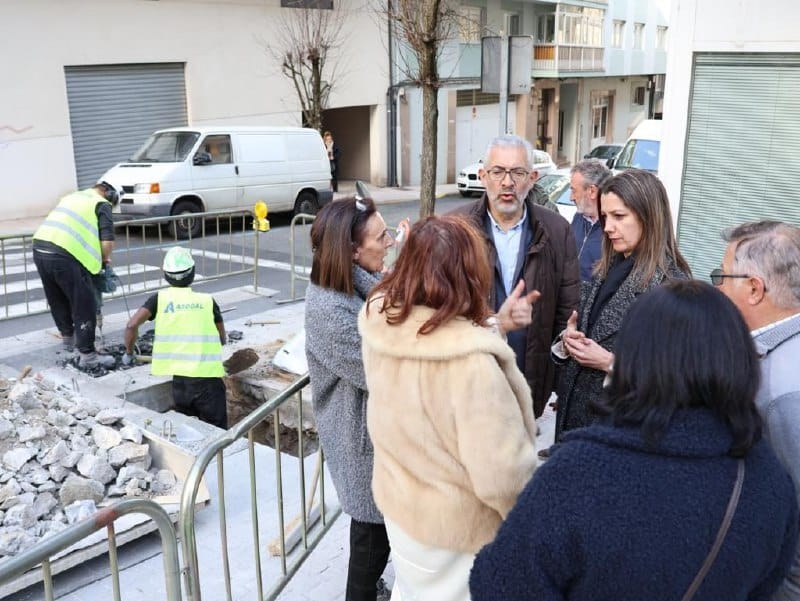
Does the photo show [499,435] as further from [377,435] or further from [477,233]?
[477,233]

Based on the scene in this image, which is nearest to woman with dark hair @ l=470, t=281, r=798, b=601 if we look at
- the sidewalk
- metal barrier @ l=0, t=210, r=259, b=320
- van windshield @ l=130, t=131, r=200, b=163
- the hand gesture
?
the hand gesture

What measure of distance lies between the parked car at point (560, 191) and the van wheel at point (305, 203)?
4.97 m

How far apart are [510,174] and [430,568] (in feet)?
6.32

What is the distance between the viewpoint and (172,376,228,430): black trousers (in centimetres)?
562

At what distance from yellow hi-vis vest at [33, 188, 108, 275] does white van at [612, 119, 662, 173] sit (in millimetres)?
9984

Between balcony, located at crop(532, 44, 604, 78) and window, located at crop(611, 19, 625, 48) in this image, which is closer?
balcony, located at crop(532, 44, 604, 78)

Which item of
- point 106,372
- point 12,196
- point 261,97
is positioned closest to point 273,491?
point 106,372

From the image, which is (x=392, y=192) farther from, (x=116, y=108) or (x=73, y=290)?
(x=73, y=290)

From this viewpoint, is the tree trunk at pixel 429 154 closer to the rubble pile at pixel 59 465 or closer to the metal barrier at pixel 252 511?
the rubble pile at pixel 59 465

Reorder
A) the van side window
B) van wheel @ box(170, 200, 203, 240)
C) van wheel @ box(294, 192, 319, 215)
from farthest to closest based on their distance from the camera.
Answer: van wheel @ box(294, 192, 319, 215), the van side window, van wheel @ box(170, 200, 203, 240)

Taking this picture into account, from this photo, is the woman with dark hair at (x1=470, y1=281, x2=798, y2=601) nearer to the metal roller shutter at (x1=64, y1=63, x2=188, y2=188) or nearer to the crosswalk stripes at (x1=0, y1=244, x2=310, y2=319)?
the crosswalk stripes at (x1=0, y1=244, x2=310, y2=319)

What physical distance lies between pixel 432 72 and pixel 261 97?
403 inches

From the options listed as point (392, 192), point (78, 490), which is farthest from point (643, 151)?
point (78, 490)

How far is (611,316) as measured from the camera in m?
3.06
